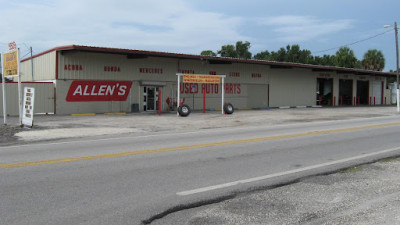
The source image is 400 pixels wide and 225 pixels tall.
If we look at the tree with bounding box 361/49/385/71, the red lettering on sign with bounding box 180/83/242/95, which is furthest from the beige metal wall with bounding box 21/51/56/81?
the tree with bounding box 361/49/385/71

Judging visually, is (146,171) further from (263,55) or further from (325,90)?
(263,55)

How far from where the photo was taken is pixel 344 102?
146 ft

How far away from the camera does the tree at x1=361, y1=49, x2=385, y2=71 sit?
6050cm

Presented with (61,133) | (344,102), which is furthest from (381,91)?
(61,133)

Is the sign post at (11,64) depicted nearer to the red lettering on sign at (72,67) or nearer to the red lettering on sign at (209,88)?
the red lettering on sign at (72,67)

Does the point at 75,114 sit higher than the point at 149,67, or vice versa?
the point at 149,67

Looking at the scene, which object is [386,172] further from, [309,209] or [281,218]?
[281,218]

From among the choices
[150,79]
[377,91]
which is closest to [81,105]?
[150,79]

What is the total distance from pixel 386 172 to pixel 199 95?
23.7m

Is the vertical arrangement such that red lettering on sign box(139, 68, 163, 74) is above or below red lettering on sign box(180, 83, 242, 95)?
above

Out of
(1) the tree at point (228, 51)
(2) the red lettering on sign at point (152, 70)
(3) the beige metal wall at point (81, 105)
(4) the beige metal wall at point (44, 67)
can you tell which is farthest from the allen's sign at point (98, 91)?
(1) the tree at point (228, 51)

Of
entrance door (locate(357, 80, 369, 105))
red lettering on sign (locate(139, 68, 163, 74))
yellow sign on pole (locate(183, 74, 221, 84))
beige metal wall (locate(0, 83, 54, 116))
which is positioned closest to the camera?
beige metal wall (locate(0, 83, 54, 116))

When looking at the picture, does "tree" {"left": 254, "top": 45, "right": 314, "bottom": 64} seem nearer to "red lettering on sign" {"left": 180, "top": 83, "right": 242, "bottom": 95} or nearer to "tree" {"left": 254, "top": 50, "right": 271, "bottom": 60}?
"tree" {"left": 254, "top": 50, "right": 271, "bottom": 60}

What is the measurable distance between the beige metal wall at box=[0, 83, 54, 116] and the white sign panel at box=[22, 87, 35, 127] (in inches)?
306
